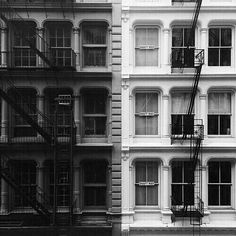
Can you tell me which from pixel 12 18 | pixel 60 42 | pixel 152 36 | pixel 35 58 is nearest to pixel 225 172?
pixel 152 36

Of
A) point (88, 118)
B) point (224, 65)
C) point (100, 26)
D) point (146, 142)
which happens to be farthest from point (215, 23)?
point (88, 118)

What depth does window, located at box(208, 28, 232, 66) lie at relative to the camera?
42.5 ft

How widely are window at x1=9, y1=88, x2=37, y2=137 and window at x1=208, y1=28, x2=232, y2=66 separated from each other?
7423mm

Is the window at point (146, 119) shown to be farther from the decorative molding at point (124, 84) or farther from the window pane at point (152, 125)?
the decorative molding at point (124, 84)

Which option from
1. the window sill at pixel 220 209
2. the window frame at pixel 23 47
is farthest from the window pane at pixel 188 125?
the window frame at pixel 23 47

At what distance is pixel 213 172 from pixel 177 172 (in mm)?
1498

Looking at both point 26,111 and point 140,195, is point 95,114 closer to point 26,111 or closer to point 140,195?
point 26,111

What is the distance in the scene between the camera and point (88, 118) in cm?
1298

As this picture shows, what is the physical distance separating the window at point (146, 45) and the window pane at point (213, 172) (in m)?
4.78

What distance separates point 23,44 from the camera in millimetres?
12852

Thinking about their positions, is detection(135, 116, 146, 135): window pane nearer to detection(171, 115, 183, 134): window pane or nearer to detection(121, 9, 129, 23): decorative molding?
detection(171, 115, 183, 134): window pane

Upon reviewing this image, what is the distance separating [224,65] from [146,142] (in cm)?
451

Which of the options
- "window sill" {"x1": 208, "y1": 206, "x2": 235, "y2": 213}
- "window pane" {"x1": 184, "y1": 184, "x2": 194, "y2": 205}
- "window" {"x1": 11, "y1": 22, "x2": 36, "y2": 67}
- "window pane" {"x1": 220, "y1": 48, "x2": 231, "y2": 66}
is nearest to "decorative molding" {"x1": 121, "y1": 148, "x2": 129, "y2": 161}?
"window pane" {"x1": 184, "y1": 184, "x2": 194, "y2": 205}

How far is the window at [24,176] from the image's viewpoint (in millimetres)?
12773
